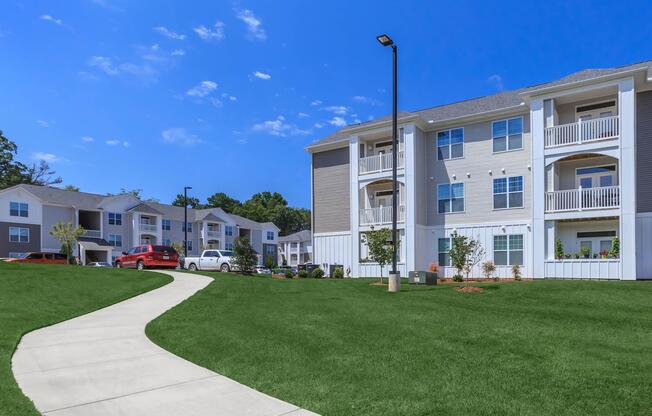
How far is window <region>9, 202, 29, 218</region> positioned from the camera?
148 ft

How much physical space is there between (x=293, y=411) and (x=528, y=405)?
2505 millimetres

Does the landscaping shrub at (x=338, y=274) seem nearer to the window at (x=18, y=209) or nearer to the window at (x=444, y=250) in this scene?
the window at (x=444, y=250)

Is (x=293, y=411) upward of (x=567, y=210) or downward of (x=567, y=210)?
downward

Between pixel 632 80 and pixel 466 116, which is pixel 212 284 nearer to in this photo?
pixel 466 116

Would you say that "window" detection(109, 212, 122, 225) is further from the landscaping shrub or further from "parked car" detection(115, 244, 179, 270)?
the landscaping shrub

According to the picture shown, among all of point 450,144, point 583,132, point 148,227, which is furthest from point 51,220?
point 583,132

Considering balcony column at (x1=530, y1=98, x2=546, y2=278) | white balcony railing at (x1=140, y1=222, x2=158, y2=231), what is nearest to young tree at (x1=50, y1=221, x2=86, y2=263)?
white balcony railing at (x1=140, y1=222, x2=158, y2=231)

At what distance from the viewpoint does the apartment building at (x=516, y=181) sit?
65.9 ft

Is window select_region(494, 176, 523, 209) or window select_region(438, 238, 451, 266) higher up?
window select_region(494, 176, 523, 209)

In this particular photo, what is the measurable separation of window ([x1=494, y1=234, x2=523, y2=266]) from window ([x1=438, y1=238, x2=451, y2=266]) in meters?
2.69

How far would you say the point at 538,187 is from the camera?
2195 cm

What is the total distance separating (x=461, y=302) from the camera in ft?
41.4

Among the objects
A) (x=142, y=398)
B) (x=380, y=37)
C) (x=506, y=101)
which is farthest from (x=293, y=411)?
(x=506, y=101)

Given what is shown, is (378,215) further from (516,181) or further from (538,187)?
(538,187)
